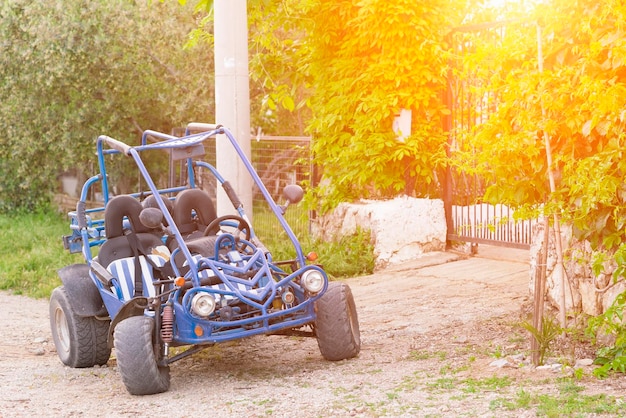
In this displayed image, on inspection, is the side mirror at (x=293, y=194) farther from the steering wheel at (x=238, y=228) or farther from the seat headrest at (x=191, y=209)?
the seat headrest at (x=191, y=209)

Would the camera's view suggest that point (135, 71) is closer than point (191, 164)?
No

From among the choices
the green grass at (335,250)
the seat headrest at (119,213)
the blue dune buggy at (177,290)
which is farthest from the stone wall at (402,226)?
the seat headrest at (119,213)

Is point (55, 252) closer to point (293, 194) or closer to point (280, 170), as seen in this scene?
point (280, 170)

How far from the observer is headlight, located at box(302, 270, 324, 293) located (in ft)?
22.1

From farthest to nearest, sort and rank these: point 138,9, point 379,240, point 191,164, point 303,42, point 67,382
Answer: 1. point 138,9
2. point 303,42
3. point 379,240
4. point 191,164
5. point 67,382

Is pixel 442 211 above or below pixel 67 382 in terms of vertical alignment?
above

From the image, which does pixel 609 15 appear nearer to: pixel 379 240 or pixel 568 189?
pixel 568 189

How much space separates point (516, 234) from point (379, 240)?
1.46m

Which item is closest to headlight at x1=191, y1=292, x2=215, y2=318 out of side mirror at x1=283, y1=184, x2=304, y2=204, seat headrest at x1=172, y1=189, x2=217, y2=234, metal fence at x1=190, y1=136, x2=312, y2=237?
side mirror at x1=283, y1=184, x2=304, y2=204

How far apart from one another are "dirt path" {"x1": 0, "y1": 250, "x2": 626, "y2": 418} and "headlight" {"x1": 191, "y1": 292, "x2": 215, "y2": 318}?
517mm

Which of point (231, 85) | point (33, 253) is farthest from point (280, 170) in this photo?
point (231, 85)

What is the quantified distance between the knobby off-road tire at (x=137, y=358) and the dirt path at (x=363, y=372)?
0.30 ft

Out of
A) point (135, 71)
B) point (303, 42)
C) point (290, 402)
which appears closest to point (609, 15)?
point (290, 402)

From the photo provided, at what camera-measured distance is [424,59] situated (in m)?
10.9
